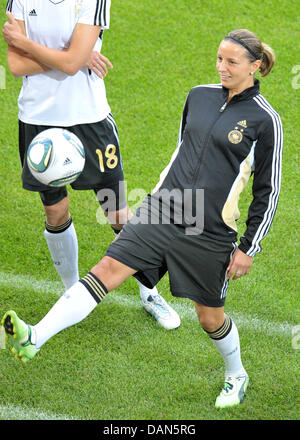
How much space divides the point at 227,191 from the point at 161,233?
396 mm

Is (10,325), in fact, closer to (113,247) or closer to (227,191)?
(113,247)

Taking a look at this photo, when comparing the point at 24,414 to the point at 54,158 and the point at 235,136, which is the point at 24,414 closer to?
the point at 54,158

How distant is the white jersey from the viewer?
4.23 metres

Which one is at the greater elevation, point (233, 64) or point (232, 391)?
point (233, 64)

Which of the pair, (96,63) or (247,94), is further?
(96,63)

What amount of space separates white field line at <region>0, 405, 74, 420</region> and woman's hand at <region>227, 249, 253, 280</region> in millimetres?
1203

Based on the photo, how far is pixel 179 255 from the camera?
12.6 feet

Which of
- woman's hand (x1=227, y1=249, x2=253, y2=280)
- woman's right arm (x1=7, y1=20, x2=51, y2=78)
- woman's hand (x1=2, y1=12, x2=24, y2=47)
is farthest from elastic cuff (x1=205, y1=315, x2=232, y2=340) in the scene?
woman's hand (x1=2, y1=12, x2=24, y2=47)

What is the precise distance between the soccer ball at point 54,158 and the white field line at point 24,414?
4.10 ft

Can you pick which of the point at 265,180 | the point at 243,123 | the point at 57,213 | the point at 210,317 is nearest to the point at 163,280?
the point at 57,213

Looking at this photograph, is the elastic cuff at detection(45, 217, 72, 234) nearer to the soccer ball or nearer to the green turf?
the green turf

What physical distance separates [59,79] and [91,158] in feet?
1.69

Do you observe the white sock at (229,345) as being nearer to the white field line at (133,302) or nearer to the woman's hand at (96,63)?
the white field line at (133,302)

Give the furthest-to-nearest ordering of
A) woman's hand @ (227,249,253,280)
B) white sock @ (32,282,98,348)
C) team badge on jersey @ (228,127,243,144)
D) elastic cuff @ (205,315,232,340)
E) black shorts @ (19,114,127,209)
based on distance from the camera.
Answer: black shorts @ (19,114,127,209) → elastic cuff @ (205,315,232,340) → woman's hand @ (227,249,253,280) → team badge on jersey @ (228,127,243,144) → white sock @ (32,282,98,348)
